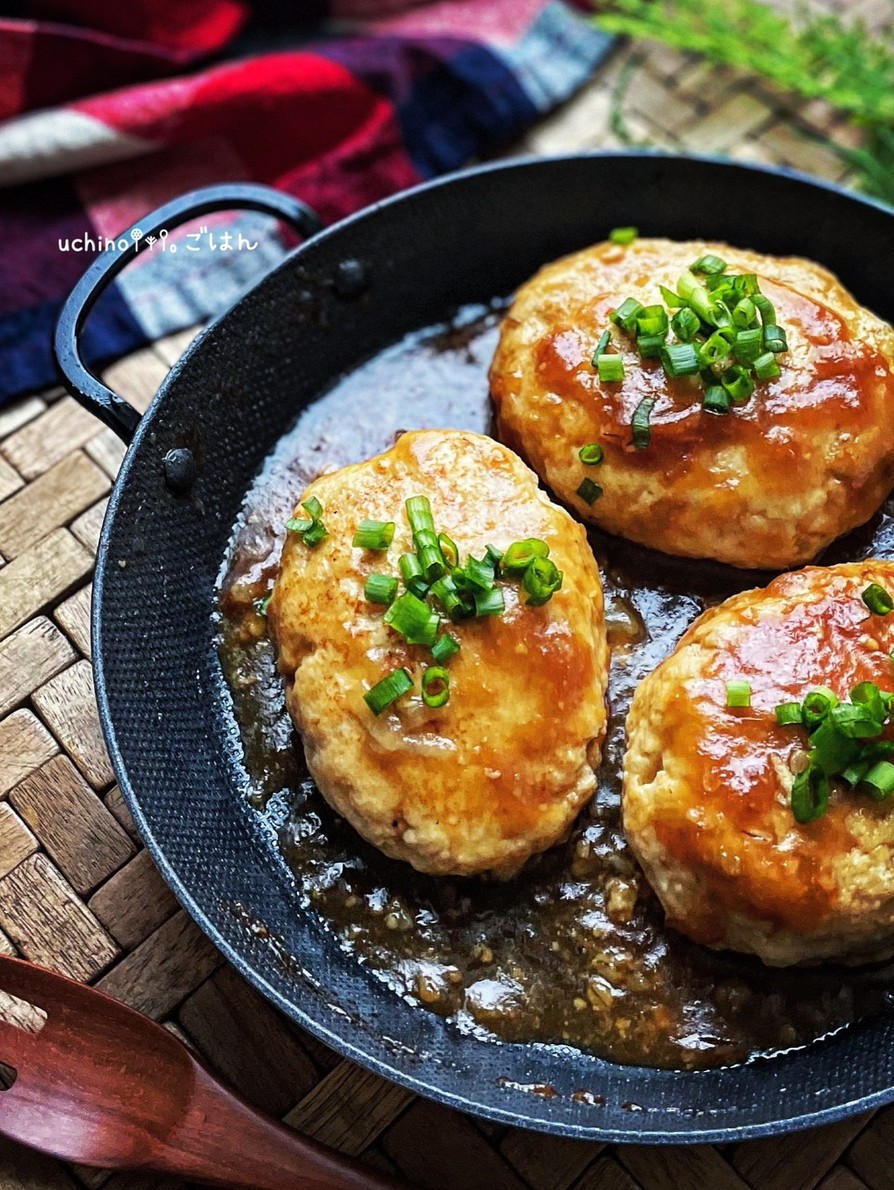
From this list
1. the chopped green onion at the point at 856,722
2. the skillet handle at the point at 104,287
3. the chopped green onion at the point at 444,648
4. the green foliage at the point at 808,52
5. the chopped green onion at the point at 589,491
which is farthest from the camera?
the green foliage at the point at 808,52

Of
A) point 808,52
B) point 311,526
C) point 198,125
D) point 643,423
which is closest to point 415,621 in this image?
point 311,526

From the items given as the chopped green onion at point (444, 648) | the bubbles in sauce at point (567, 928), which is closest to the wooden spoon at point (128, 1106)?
the bubbles in sauce at point (567, 928)

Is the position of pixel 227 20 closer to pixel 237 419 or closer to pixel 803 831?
pixel 237 419

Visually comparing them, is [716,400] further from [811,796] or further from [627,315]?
[811,796]

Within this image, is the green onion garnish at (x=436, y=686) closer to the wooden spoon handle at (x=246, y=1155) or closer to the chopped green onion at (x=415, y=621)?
the chopped green onion at (x=415, y=621)

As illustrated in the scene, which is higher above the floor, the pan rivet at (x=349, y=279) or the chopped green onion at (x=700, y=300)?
the pan rivet at (x=349, y=279)

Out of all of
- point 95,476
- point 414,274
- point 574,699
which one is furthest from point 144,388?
point 574,699

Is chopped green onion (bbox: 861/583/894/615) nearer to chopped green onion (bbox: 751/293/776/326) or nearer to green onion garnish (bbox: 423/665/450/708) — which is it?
chopped green onion (bbox: 751/293/776/326)
